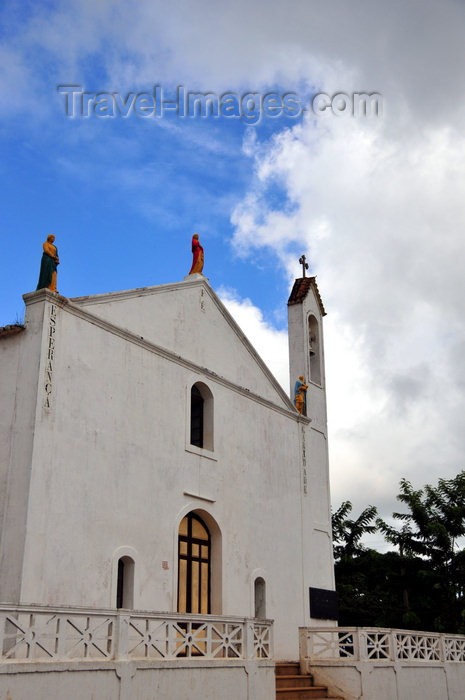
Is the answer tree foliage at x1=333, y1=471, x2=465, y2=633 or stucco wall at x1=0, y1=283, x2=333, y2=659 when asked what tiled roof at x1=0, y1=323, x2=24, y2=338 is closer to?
stucco wall at x1=0, y1=283, x2=333, y2=659

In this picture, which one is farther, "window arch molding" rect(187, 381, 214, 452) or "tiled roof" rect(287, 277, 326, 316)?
"tiled roof" rect(287, 277, 326, 316)

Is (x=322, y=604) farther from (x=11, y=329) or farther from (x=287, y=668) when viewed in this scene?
(x=11, y=329)

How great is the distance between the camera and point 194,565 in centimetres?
1691

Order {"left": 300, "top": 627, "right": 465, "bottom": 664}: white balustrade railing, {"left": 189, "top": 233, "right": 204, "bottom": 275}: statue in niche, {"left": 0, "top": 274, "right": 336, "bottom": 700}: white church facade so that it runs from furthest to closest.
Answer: {"left": 189, "top": 233, "right": 204, "bottom": 275}: statue in niche → {"left": 300, "top": 627, "right": 465, "bottom": 664}: white balustrade railing → {"left": 0, "top": 274, "right": 336, "bottom": 700}: white church facade

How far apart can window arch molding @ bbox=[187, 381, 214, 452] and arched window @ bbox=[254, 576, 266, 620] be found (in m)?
3.51

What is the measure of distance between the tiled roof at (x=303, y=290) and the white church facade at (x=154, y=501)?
137 inches

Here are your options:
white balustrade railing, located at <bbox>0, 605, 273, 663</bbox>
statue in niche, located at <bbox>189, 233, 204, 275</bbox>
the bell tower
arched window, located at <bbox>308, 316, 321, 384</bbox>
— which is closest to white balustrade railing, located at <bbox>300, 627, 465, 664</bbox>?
white balustrade railing, located at <bbox>0, 605, 273, 663</bbox>

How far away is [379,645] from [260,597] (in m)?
2.97

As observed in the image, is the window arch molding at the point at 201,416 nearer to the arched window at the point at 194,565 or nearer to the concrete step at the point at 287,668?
the arched window at the point at 194,565

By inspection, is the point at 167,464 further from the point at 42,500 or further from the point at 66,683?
the point at 66,683

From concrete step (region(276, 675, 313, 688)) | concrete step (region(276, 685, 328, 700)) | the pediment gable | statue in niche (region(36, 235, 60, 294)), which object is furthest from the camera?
concrete step (region(276, 675, 313, 688))

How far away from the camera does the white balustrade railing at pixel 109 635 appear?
421 inches

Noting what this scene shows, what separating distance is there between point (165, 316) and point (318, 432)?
715 cm

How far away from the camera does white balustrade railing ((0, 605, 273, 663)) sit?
10703 millimetres
